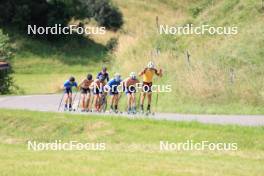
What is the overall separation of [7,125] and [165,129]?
23.3ft

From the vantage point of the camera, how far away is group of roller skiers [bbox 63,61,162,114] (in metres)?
28.7

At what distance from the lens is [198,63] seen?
34281mm

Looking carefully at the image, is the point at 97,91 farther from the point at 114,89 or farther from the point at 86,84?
the point at 86,84

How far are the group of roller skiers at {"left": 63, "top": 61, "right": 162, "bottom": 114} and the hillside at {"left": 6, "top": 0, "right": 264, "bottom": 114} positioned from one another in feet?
6.46

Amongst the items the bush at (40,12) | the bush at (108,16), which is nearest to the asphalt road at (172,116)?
the bush at (40,12)

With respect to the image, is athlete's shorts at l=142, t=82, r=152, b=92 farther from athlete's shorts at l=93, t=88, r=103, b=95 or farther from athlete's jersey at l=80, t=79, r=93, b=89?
athlete's jersey at l=80, t=79, r=93, b=89

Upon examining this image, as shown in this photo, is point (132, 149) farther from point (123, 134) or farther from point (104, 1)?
point (104, 1)

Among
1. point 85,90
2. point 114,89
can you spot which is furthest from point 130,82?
point 85,90

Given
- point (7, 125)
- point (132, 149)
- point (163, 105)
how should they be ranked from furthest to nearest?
point (163, 105) → point (7, 125) → point (132, 149)

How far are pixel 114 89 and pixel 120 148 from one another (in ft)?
23.9

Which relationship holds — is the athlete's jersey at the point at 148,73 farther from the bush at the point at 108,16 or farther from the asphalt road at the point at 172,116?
the bush at the point at 108,16

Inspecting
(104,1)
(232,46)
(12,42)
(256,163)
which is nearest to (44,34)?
(12,42)

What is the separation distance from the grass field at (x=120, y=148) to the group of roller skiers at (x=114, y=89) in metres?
2.83

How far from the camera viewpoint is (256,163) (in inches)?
743
